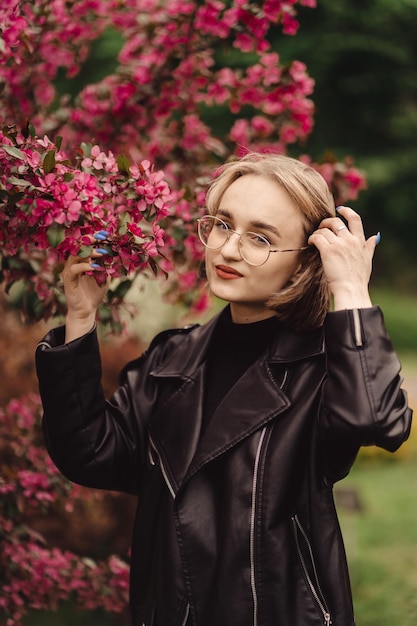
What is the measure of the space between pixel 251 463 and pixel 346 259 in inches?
20.9

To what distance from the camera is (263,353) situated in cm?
205

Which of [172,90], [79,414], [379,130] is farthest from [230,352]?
[379,130]

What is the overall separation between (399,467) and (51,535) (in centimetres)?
442

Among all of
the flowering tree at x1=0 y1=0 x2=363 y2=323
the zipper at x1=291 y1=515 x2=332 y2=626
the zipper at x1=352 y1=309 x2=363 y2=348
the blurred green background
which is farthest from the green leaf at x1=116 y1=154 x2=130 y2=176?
the blurred green background

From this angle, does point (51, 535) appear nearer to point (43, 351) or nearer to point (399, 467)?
point (43, 351)

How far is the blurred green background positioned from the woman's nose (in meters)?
4.31

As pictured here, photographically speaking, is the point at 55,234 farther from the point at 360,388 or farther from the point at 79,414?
the point at 360,388

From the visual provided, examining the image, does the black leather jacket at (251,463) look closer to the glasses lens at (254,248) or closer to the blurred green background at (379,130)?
the glasses lens at (254,248)

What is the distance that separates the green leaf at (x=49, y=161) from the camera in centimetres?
188

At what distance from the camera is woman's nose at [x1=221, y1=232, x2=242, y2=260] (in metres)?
1.95

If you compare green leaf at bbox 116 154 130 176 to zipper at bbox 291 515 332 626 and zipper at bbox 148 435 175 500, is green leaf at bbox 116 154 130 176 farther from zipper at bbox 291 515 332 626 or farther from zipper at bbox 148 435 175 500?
zipper at bbox 291 515 332 626

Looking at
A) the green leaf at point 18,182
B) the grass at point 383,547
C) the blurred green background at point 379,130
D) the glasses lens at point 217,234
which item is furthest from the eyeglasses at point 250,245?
the blurred green background at point 379,130

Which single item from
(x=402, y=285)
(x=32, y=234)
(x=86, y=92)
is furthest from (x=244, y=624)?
(x=402, y=285)

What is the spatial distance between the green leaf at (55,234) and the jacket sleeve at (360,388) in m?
0.70
